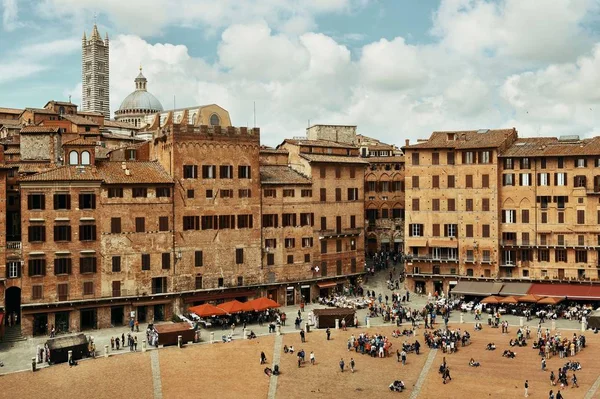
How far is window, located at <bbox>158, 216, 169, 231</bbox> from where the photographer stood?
60703mm

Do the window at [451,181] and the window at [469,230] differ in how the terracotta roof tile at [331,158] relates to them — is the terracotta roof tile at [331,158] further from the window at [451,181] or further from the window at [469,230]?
the window at [469,230]

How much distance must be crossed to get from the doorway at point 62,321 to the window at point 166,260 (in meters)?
9.15

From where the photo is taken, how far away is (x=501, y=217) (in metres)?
67.8

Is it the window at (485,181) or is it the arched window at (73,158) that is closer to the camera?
the arched window at (73,158)

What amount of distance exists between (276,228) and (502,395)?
31.2 metres

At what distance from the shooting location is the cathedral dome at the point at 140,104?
138m

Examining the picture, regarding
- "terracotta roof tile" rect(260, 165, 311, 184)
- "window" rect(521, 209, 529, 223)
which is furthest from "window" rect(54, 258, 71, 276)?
"window" rect(521, 209, 529, 223)

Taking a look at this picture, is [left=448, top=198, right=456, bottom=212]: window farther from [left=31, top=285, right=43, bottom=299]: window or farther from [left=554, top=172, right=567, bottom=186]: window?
[left=31, top=285, right=43, bottom=299]: window

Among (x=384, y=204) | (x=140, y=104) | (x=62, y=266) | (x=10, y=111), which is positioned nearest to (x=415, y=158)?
(x=384, y=204)

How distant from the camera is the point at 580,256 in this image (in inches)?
2544

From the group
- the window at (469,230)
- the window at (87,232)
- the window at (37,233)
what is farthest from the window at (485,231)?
the window at (37,233)

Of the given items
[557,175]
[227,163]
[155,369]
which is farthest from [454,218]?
[155,369]

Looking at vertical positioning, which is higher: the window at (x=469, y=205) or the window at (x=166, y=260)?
the window at (x=469, y=205)

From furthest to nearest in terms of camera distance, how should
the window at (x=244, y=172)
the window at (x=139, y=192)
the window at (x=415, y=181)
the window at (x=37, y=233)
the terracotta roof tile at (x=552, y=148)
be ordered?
the window at (x=415, y=181) < the window at (x=244, y=172) < the terracotta roof tile at (x=552, y=148) < the window at (x=139, y=192) < the window at (x=37, y=233)
